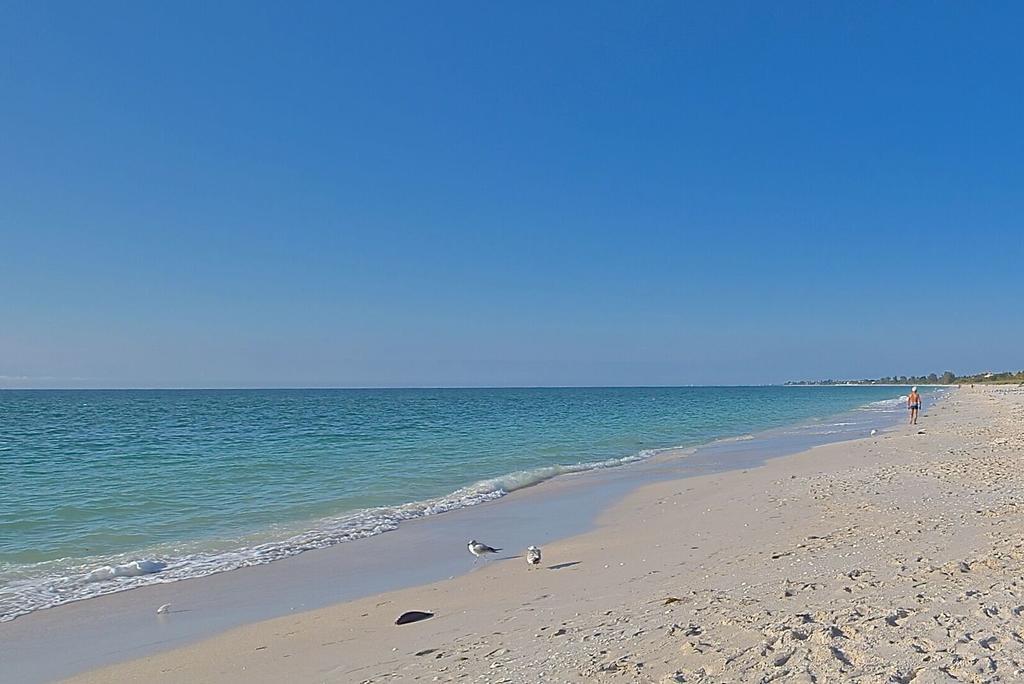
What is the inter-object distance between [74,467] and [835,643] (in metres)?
21.6

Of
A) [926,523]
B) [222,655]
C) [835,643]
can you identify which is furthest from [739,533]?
[222,655]

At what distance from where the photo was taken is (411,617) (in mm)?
6730

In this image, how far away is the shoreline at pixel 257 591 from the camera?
21.4 ft

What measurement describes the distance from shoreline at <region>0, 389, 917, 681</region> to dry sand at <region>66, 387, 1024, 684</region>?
462mm

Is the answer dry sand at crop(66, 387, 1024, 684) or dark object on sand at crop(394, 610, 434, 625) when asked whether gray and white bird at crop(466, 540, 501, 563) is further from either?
dark object on sand at crop(394, 610, 434, 625)

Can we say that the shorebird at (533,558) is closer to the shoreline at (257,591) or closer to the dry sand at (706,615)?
the dry sand at (706,615)

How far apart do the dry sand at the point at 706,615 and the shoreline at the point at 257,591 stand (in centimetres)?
46

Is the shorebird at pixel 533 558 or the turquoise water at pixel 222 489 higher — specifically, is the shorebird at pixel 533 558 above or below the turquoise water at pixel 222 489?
above

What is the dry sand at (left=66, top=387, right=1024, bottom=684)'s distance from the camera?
4.68 metres

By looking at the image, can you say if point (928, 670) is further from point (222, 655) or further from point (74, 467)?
point (74, 467)

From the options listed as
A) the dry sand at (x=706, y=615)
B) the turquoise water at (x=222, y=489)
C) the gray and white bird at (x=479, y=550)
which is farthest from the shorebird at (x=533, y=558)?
the turquoise water at (x=222, y=489)

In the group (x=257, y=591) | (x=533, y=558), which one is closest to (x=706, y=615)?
(x=533, y=558)

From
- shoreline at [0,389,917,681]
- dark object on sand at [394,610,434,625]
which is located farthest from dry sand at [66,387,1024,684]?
shoreline at [0,389,917,681]

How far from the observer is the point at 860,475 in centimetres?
1548
